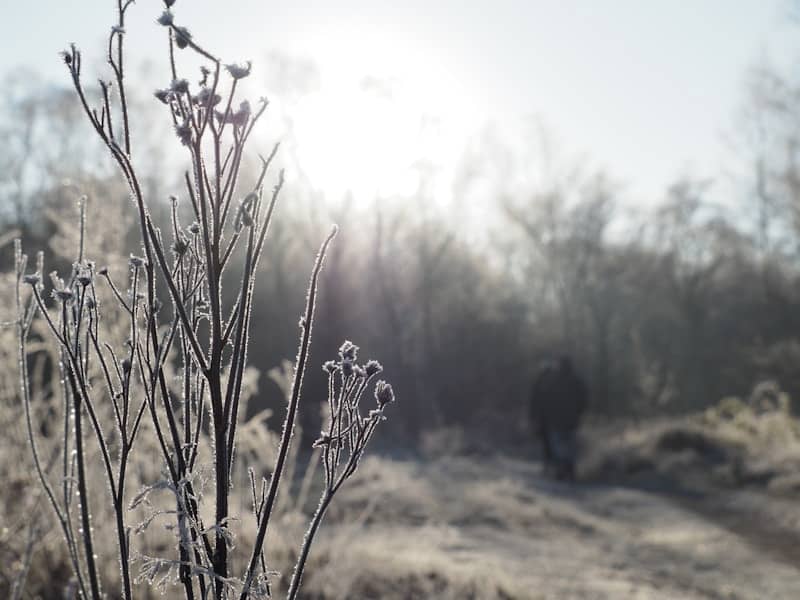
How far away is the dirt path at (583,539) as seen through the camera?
5.63 meters

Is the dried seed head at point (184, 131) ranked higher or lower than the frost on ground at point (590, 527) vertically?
higher

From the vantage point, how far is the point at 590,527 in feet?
29.5

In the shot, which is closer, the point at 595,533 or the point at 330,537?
the point at 330,537

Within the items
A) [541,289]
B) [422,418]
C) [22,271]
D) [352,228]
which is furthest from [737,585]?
[541,289]

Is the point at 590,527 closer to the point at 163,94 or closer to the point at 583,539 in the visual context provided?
the point at 583,539

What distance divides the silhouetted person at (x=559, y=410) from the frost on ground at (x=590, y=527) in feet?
1.54

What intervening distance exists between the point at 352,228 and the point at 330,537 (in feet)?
70.5

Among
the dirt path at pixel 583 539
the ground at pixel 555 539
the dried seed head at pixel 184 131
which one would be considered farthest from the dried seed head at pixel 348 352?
the dirt path at pixel 583 539

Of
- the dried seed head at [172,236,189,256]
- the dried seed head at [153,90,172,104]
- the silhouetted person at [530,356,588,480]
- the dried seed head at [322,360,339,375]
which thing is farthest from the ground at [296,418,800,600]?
the dried seed head at [153,90,172,104]

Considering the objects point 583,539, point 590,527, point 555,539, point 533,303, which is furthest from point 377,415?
point 533,303

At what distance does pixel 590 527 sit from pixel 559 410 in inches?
157

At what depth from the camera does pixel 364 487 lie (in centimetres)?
929

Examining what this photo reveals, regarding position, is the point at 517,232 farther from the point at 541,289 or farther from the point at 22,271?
the point at 22,271

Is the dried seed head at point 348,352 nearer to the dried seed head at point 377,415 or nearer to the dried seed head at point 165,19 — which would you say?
the dried seed head at point 377,415
